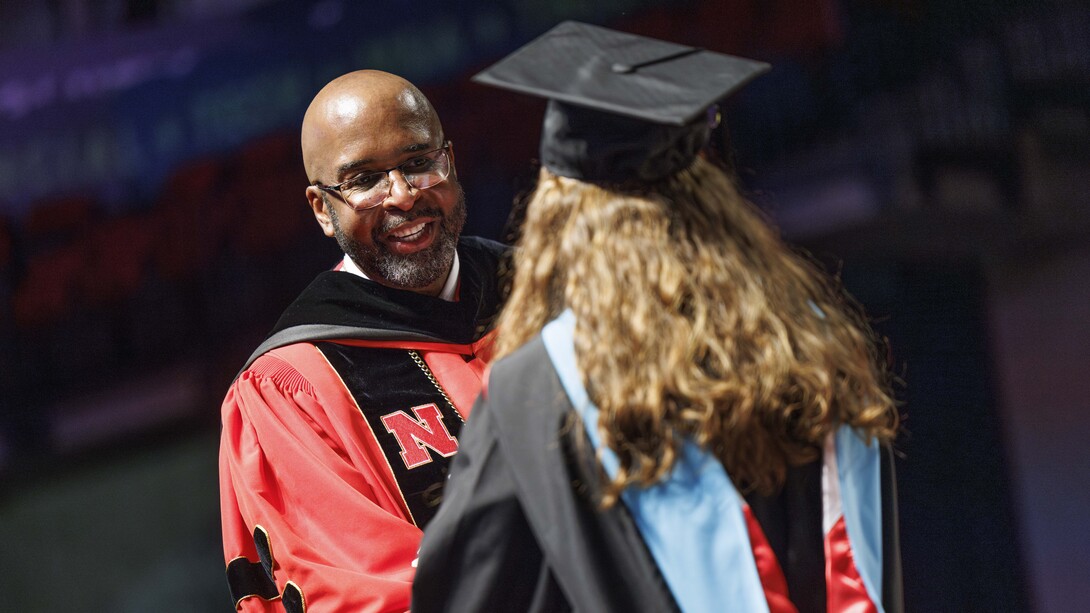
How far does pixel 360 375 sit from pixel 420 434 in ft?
0.62

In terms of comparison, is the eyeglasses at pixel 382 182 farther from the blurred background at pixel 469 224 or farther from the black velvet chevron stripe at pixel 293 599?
the blurred background at pixel 469 224

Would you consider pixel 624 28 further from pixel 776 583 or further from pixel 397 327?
pixel 776 583

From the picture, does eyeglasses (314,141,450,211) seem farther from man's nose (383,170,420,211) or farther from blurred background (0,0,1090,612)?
blurred background (0,0,1090,612)

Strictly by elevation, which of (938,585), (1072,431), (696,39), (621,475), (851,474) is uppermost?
(696,39)

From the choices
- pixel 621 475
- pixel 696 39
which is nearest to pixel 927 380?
pixel 696 39

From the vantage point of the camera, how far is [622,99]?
1.71 meters

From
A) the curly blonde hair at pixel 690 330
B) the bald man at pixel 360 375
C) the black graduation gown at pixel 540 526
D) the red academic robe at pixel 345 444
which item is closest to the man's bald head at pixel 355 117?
the bald man at pixel 360 375

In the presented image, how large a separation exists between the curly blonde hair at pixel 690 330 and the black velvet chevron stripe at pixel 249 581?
1109 mm

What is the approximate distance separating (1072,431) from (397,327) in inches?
76.8

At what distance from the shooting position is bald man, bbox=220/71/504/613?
240 centimetres

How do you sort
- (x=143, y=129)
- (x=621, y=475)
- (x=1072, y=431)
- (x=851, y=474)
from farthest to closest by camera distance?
(x=143, y=129)
(x=1072, y=431)
(x=851, y=474)
(x=621, y=475)

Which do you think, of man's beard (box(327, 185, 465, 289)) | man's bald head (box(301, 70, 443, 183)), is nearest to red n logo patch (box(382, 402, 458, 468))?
man's beard (box(327, 185, 465, 289))

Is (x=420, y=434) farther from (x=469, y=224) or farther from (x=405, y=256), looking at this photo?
(x=469, y=224)

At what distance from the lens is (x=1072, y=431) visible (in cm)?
338
